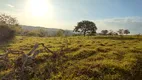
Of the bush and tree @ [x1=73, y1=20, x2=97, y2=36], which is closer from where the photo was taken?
the bush

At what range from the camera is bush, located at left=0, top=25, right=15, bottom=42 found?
30.0 m

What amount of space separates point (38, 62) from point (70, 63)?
225cm

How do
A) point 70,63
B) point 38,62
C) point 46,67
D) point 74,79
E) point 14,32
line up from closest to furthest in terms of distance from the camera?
1. point 74,79
2. point 46,67
3. point 70,63
4. point 38,62
5. point 14,32

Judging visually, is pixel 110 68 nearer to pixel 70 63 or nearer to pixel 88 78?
pixel 88 78

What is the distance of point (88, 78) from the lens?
947 cm

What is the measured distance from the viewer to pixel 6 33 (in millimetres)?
30953

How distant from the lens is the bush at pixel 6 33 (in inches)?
1180

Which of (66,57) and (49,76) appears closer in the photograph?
(49,76)

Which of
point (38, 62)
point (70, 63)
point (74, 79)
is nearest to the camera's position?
point (74, 79)

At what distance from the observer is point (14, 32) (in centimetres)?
3262

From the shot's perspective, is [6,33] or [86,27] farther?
[86,27]

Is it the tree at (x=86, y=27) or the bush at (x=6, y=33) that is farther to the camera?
the tree at (x=86, y=27)

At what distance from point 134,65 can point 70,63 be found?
3.76 meters

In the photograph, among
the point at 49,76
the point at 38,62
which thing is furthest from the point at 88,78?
the point at 38,62
